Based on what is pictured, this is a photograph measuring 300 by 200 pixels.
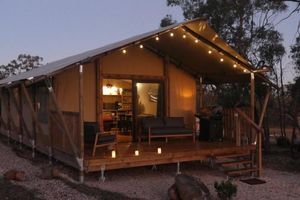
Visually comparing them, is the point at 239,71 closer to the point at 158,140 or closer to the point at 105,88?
the point at 158,140

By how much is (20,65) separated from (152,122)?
117 ft

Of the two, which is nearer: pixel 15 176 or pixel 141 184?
pixel 15 176

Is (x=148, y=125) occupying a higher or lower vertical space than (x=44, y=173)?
higher

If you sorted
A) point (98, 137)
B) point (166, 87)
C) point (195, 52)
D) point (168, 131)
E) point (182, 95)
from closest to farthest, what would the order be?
point (98, 137) → point (168, 131) → point (195, 52) → point (166, 87) → point (182, 95)

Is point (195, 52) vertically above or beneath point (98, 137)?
above

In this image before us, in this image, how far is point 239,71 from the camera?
997 centimetres

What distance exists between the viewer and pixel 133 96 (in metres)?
11.1

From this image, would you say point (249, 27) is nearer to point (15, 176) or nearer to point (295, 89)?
point (295, 89)

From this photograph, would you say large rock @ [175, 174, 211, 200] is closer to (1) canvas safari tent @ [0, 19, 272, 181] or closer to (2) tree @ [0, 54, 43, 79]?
(1) canvas safari tent @ [0, 19, 272, 181]

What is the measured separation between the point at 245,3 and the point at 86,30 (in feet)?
39.7

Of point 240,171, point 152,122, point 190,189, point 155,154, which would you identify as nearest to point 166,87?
point 152,122

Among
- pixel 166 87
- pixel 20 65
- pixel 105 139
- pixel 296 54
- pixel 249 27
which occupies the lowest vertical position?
pixel 105 139

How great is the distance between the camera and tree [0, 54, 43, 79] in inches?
1639

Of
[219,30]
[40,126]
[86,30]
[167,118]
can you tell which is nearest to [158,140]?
[167,118]
